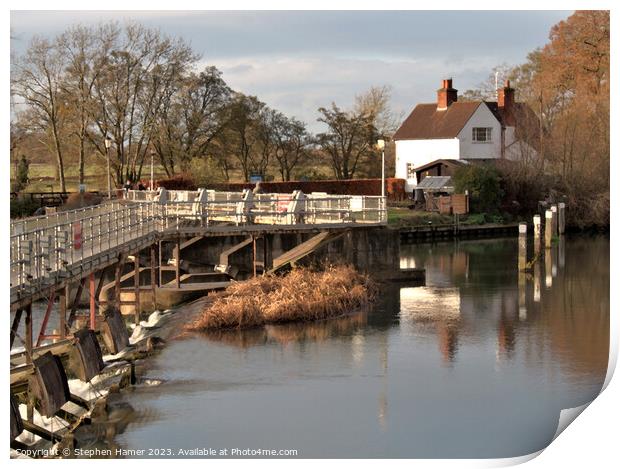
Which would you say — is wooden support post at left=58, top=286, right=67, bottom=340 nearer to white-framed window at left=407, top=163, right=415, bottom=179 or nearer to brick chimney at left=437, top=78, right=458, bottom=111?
white-framed window at left=407, top=163, right=415, bottom=179

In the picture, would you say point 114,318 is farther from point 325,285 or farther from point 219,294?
point 325,285

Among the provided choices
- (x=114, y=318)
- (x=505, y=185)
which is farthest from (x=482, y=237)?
(x=114, y=318)

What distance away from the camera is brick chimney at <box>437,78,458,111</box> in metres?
82.9

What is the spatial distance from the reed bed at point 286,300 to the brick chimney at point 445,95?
48.2 metres

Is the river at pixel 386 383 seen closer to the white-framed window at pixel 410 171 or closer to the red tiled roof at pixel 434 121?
the red tiled roof at pixel 434 121

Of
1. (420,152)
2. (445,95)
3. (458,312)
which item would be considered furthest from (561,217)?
(458,312)

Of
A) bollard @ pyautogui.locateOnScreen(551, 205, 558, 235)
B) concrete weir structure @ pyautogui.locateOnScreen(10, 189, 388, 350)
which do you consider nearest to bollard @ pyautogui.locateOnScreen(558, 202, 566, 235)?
bollard @ pyautogui.locateOnScreen(551, 205, 558, 235)

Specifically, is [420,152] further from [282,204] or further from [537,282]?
[282,204]

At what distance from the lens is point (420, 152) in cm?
8100

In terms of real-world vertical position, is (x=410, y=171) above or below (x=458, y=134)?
below

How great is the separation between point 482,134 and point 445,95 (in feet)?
17.0

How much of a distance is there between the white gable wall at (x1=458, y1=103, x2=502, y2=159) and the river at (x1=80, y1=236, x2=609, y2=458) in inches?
1666

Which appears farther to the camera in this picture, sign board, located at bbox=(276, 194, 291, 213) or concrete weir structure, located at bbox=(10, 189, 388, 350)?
sign board, located at bbox=(276, 194, 291, 213)

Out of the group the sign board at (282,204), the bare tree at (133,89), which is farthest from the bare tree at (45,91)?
the sign board at (282,204)
